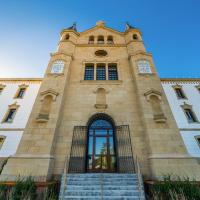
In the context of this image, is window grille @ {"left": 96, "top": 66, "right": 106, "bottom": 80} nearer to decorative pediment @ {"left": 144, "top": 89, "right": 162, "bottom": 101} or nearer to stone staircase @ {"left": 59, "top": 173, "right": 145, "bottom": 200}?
decorative pediment @ {"left": 144, "top": 89, "right": 162, "bottom": 101}

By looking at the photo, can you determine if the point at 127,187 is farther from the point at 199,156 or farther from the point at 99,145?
the point at 199,156

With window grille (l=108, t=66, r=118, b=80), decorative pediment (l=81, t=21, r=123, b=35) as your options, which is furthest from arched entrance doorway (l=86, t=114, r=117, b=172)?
decorative pediment (l=81, t=21, r=123, b=35)

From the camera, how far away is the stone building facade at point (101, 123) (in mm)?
7828

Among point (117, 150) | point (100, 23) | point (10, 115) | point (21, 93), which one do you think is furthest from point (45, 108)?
point (100, 23)

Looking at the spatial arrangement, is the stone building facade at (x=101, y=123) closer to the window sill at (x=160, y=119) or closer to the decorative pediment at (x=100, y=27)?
the window sill at (x=160, y=119)

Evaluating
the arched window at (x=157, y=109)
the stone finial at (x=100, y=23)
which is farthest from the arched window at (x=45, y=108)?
the stone finial at (x=100, y=23)

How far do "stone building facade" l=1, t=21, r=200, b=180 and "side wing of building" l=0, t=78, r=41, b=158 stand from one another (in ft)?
16.4

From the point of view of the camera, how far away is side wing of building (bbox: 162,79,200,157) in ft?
41.7

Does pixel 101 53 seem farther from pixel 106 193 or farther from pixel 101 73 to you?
pixel 106 193

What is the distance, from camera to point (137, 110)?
35.2 feet

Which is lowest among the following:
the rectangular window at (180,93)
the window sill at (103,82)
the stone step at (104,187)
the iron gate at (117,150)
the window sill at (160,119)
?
the stone step at (104,187)

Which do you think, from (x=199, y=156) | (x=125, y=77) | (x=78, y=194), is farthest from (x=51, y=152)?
(x=199, y=156)

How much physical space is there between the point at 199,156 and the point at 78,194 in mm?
11150

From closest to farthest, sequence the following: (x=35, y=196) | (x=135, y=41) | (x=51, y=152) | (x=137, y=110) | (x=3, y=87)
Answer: (x=35, y=196) < (x=51, y=152) < (x=137, y=110) < (x=135, y=41) < (x=3, y=87)
